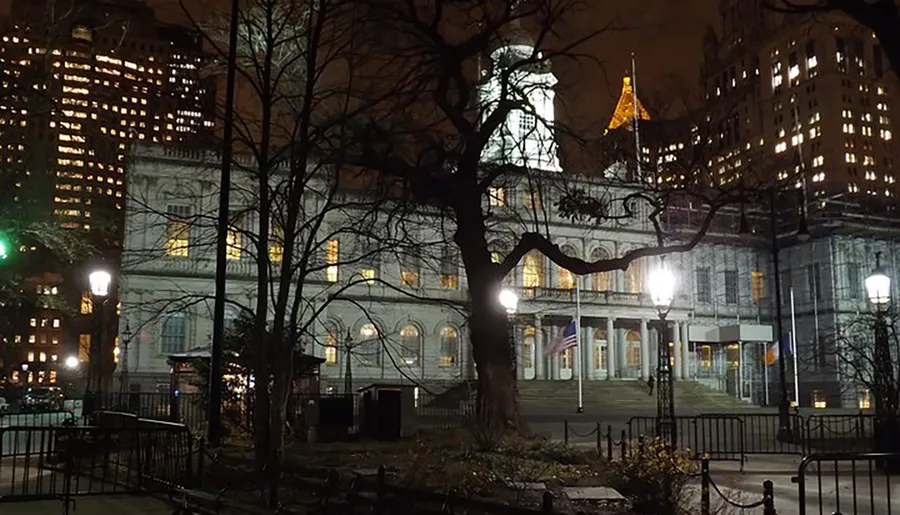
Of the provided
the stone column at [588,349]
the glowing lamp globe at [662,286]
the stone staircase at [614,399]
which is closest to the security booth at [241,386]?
the glowing lamp globe at [662,286]

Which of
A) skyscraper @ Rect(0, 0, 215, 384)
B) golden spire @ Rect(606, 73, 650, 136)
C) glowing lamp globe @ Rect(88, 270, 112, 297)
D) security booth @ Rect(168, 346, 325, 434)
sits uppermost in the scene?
golden spire @ Rect(606, 73, 650, 136)

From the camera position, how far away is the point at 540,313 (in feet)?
215

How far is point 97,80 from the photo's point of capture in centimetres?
2766

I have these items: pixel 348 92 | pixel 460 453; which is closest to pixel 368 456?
pixel 460 453

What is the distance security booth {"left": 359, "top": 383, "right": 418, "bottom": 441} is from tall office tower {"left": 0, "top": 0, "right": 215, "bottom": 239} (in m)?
8.62

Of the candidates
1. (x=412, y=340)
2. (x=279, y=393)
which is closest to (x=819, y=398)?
(x=412, y=340)

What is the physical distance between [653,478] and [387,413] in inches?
441

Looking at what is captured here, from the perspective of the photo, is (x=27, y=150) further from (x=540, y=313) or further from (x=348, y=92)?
(x=540, y=313)

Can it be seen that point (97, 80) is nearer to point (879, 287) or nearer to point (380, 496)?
point (380, 496)

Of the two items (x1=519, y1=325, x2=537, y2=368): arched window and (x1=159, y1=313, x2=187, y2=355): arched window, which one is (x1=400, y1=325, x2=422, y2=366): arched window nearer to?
(x1=519, y1=325, x2=537, y2=368): arched window

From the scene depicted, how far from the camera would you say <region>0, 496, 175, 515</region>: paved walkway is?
1275cm

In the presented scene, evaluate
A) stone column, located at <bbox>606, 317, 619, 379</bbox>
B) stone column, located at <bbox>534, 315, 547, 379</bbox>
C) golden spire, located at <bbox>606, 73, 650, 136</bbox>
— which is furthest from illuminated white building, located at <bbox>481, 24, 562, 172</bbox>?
stone column, located at <bbox>606, 317, 619, 379</bbox>

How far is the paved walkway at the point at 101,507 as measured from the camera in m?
12.8

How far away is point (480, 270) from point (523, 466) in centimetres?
482
